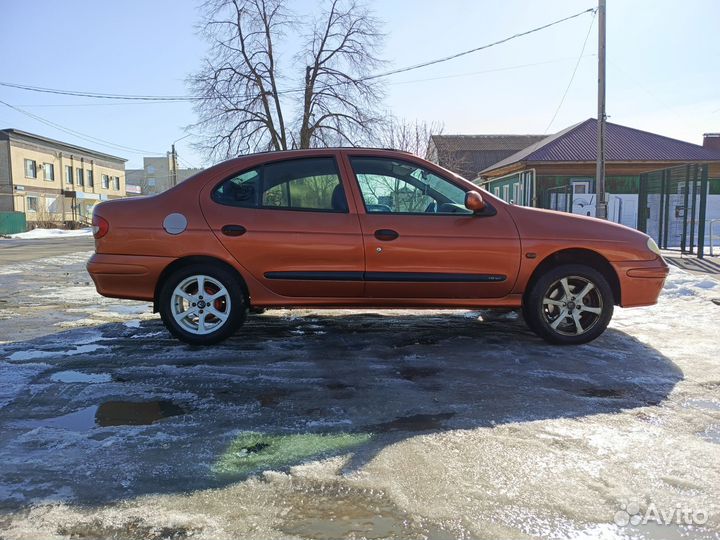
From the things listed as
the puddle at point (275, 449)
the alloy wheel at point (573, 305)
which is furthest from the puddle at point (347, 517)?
the alloy wheel at point (573, 305)

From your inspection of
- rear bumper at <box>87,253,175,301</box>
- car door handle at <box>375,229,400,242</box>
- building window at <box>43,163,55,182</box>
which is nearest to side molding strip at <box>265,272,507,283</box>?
car door handle at <box>375,229,400,242</box>

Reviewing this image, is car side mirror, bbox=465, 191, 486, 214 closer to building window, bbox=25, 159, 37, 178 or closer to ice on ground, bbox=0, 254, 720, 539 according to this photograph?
ice on ground, bbox=0, 254, 720, 539

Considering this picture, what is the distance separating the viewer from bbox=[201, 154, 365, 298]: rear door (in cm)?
479

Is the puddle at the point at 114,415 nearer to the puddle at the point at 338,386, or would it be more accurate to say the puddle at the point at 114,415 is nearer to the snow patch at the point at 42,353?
the puddle at the point at 338,386

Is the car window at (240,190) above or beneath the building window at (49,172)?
beneath

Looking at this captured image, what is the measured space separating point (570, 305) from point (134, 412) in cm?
365

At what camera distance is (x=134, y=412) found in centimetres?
344

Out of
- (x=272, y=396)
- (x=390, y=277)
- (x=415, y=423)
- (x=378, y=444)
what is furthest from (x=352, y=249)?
(x=378, y=444)

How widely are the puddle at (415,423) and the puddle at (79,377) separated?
7.07 feet

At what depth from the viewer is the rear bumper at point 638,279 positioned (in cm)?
492

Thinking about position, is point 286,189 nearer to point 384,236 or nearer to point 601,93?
point 384,236

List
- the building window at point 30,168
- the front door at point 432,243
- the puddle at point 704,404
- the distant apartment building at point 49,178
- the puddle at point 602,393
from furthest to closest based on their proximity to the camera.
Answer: the building window at point 30,168 < the distant apartment building at point 49,178 < the front door at point 432,243 < the puddle at point 602,393 < the puddle at point 704,404

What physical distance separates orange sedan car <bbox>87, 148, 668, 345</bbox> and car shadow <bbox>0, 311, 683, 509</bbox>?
0.42 metres

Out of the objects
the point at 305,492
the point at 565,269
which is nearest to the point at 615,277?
the point at 565,269
